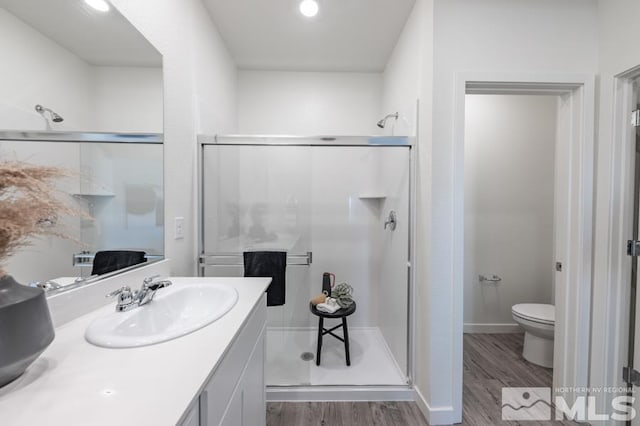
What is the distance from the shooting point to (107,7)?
1.01 metres

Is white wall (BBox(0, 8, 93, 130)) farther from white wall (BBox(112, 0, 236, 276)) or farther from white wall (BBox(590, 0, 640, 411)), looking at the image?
white wall (BBox(590, 0, 640, 411))

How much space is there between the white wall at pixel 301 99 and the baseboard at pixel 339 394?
7.36 ft

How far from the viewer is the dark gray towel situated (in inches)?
70.1

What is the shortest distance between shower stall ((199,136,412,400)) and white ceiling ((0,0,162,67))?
626mm

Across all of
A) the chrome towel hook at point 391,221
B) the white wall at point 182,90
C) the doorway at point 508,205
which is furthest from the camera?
the doorway at point 508,205

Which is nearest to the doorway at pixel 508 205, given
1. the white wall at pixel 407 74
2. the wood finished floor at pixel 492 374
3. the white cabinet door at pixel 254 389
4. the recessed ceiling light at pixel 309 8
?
the wood finished floor at pixel 492 374

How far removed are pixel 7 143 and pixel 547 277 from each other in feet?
12.4

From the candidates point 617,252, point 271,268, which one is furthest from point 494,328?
point 271,268

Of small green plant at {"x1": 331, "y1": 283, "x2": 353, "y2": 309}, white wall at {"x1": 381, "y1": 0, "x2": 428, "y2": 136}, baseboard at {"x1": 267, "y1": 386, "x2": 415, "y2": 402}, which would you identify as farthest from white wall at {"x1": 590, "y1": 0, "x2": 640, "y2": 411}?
small green plant at {"x1": 331, "y1": 283, "x2": 353, "y2": 309}

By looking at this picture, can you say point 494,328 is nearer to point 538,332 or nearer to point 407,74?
point 538,332

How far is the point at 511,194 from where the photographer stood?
8.34ft

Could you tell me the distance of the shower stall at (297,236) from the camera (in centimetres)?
175

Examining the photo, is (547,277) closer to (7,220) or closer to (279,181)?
(279,181)

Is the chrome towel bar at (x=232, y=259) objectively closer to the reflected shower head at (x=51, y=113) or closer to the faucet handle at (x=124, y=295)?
the faucet handle at (x=124, y=295)
